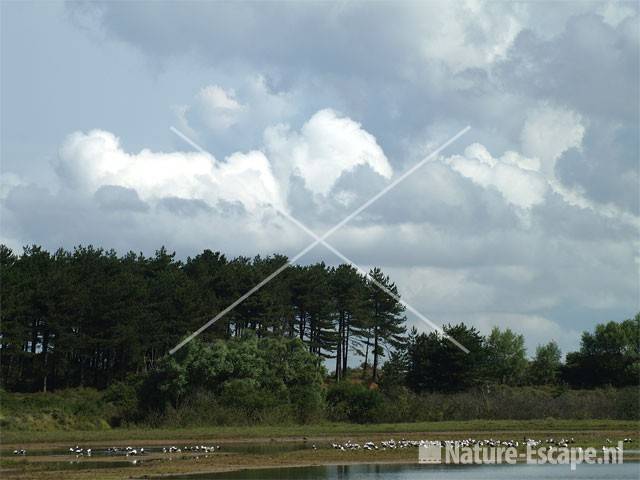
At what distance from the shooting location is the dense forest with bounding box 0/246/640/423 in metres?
73.4

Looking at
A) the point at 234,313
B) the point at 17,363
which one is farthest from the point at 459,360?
the point at 17,363

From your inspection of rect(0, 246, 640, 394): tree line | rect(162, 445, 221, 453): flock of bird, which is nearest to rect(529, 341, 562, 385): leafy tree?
rect(0, 246, 640, 394): tree line

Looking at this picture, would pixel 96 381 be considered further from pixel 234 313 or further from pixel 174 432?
pixel 174 432

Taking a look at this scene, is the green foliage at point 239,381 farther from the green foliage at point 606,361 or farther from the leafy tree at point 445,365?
the green foliage at point 606,361

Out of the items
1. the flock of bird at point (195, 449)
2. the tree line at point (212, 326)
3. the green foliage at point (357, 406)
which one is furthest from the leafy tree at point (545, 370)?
the flock of bird at point (195, 449)

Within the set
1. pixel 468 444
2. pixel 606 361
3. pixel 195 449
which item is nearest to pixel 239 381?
pixel 195 449

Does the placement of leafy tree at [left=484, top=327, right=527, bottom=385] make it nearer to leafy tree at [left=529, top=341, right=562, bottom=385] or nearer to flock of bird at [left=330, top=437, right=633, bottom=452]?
leafy tree at [left=529, top=341, right=562, bottom=385]

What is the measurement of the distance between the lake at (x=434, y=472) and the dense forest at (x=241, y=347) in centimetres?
2781

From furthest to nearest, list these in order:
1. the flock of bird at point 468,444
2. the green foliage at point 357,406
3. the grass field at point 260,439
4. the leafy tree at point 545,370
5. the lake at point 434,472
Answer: the leafy tree at point 545,370 → the green foliage at point 357,406 → the flock of bird at point 468,444 → the grass field at point 260,439 → the lake at point 434,472

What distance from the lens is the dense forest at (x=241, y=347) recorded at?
73.4m

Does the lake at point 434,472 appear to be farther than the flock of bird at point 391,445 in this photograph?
No

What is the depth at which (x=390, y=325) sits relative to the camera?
118m

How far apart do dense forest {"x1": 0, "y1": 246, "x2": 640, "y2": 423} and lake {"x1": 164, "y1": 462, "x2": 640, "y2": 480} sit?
91.3 ft

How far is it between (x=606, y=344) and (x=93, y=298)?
203 feet
